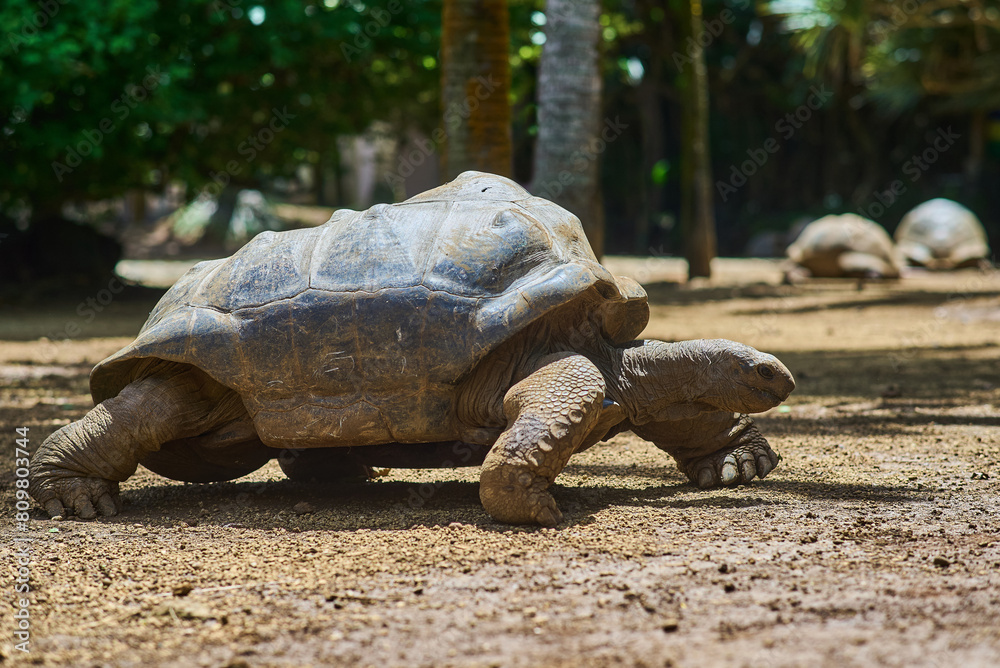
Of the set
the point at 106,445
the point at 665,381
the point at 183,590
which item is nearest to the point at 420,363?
the point at 665,381

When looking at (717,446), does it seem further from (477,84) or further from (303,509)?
(477,84)

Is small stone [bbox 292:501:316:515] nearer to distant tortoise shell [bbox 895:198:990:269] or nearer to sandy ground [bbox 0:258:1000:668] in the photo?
sandy ground [bbox 0:258:1000:668]

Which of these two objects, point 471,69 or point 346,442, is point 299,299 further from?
point 471,69

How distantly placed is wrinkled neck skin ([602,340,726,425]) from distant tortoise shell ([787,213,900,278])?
44.5ft

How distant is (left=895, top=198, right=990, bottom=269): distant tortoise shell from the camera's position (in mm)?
18641

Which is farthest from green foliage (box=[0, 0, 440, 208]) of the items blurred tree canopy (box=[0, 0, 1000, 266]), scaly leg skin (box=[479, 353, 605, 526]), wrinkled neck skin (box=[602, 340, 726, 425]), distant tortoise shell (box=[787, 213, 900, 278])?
scaly leg skin (box=[479, 353, 605, 526])

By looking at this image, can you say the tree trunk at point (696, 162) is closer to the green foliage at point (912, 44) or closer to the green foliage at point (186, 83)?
the green foliage at point (912, 44)

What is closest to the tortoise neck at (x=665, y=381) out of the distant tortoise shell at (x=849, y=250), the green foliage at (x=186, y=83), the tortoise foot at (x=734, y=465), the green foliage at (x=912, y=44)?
the tortoise foot at (x=734, y=465)

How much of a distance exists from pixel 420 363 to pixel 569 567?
964 mm

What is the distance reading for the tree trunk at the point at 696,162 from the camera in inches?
566

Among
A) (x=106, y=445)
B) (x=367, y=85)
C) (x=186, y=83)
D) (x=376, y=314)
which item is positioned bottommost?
(x=106, y=445)

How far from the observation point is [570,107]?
8.39m

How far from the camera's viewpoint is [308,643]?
2.26m

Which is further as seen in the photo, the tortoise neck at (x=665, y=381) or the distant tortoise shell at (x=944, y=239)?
the distant tortoise shell at (x=944, y=239)
